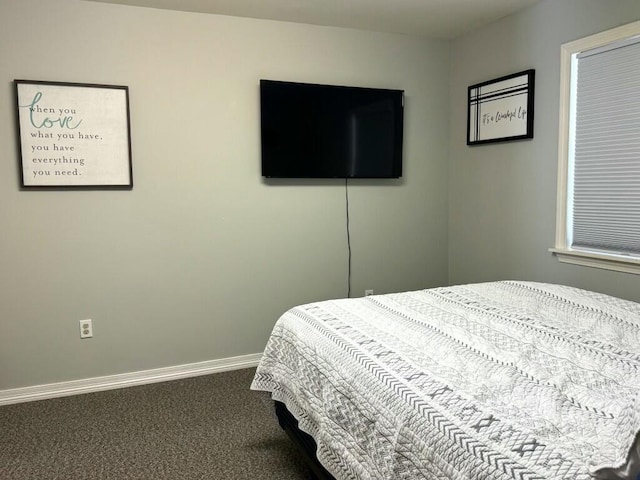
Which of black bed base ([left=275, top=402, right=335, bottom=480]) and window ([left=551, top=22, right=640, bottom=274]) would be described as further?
window ([left=551, top=22, right=640, bottom=274])

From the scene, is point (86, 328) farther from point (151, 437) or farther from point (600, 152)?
point (600, 152)

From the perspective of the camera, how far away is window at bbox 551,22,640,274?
9.16 feet

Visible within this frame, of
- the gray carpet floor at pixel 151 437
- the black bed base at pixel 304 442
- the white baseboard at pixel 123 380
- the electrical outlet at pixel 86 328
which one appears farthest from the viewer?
the electrical outlet at pixel 86 328

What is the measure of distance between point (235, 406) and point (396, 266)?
1.76 metres

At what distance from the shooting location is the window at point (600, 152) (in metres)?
2.79

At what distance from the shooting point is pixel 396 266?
4.13m

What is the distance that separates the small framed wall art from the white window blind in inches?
13.6

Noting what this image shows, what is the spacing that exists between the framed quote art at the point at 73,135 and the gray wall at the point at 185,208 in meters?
0.07

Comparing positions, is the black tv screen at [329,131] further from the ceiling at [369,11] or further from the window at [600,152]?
the window at [600,152]

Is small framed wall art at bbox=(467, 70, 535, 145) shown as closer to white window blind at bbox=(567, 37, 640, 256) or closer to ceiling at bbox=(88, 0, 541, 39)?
white window blind at bbox=(567, 37, 640, 256)

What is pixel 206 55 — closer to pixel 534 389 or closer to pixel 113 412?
pixel 113 412

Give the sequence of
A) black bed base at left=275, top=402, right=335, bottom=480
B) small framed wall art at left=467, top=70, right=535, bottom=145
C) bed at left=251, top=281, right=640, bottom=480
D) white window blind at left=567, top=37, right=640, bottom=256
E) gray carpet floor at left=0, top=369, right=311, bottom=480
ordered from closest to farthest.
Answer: bed at left=251, top=281, right=640, bottom=480 < black bed base at left=275, top=402, right=335, bottom=480 < gray carpet floor at left=0, top=369, right=311, bottom=480 < white window blind at left=567, top=37, right=640, bottom=256 < small framed wall art at left=467, top=70, right=535, bottom=145

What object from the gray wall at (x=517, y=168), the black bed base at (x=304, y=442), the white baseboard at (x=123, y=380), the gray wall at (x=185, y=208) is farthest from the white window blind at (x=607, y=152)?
the white baseboard at (x=123, y=380)

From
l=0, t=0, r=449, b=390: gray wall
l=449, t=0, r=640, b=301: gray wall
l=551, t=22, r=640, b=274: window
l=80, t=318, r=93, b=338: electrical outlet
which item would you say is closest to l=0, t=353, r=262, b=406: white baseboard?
l=0, t=0, r=449, b=390: gray wall
